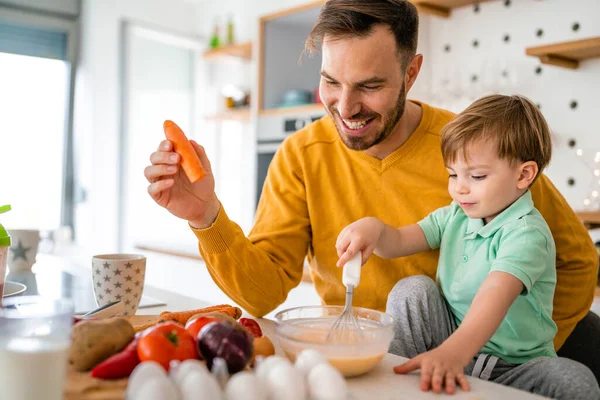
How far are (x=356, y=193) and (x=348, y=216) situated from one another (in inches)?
2.5

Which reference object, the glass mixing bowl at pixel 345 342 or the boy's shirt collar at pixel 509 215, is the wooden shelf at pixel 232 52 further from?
the glass mixing bowl at pixel 345 342

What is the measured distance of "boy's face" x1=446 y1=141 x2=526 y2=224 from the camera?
120 centimetres

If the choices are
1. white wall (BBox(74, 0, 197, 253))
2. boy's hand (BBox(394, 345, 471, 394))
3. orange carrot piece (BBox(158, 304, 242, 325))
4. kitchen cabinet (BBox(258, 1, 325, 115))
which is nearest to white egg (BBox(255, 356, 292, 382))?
boy's hand (BBox(394, 345, 471, 394))

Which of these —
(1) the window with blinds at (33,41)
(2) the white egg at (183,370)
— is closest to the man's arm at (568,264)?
(2) the white egg at (183,370)

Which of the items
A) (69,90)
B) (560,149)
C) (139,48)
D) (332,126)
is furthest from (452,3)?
(69,90)

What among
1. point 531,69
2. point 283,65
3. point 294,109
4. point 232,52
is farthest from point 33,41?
point 531,69

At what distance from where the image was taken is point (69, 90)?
4.46 m

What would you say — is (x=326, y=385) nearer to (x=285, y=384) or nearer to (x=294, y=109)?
(x=285, y=384)

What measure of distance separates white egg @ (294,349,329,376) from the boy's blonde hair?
643 mm

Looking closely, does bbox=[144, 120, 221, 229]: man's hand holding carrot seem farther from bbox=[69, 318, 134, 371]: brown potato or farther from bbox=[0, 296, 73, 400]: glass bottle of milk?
bbox=[0, 296, 73, 400]: glass bottle of milk

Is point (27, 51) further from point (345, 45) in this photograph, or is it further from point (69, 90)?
point (345, 45)

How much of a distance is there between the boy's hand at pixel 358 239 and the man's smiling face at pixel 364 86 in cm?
32

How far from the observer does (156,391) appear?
1.91 feet

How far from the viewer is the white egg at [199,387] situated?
59 centimetres
